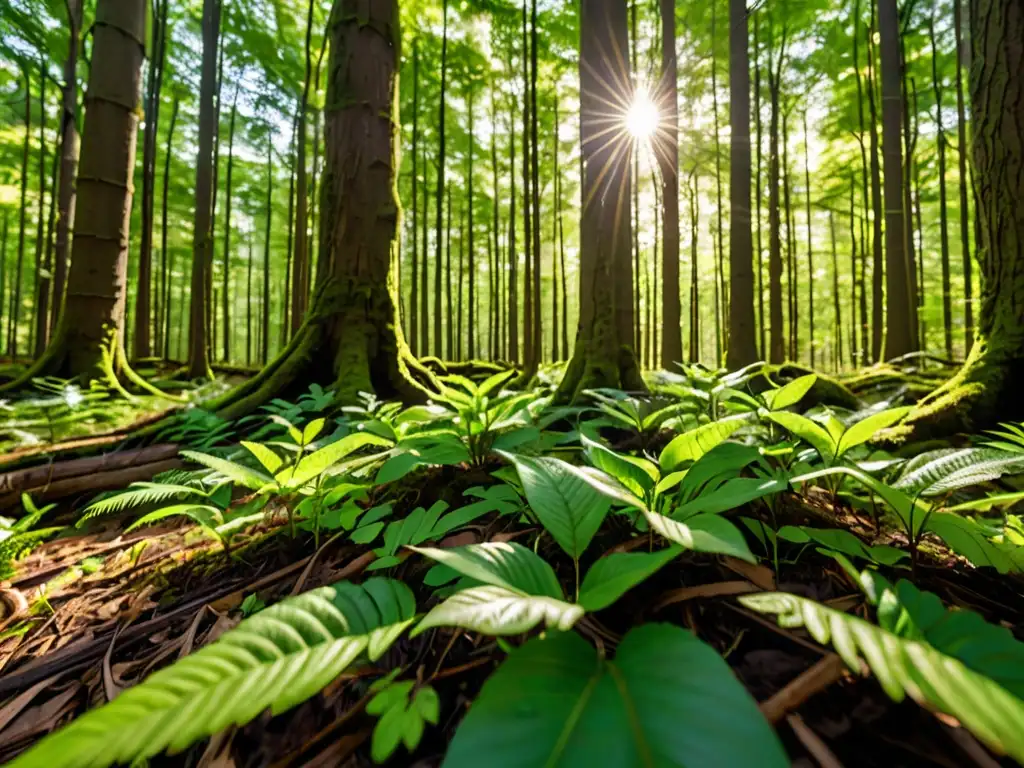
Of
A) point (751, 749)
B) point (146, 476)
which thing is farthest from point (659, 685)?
point (146, 476)

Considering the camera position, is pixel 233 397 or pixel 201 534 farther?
pixel 233 397

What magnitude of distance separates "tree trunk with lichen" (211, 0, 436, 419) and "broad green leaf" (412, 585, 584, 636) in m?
2.94

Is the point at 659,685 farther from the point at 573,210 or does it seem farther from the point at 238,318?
the point at 238,318

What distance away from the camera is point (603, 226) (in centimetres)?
375

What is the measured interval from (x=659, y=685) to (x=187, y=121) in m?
18.4

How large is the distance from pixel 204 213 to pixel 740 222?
26.7 feet

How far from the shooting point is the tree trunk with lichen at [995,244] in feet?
8.38

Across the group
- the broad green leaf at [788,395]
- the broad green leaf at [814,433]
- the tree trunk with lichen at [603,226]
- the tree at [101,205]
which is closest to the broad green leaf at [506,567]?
the broad green leaf at [814,433]

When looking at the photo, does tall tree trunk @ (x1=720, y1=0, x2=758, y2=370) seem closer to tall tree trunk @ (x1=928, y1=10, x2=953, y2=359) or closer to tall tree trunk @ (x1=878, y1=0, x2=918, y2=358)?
tall tree trunk @ (x1=878, y1=0, x2=918, y2=358)

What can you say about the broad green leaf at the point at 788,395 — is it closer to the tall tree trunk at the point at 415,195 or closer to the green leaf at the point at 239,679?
the green leaf at the point at 239,679

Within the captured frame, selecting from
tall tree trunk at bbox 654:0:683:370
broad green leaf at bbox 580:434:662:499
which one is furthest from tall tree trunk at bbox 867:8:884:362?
broad green leaf at bbox 580:434:662:499

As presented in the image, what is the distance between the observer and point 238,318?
3147 cm

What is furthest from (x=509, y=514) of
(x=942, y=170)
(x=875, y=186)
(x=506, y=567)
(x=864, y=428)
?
(x=942, y=170)

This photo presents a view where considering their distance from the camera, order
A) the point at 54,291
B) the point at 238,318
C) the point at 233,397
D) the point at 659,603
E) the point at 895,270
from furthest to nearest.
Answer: the point at 238,318, the point at 54,291, the point at 895,270, the point at 233,397, the point at 659,603
